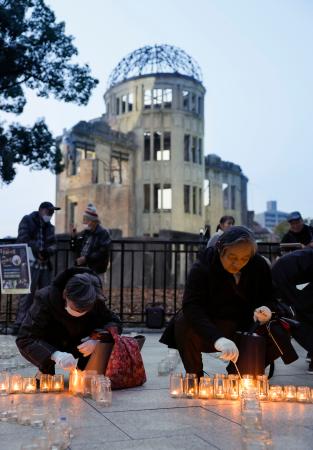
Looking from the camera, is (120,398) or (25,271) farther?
(25,271)

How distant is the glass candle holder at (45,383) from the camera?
418 cm

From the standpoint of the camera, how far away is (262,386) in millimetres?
3971

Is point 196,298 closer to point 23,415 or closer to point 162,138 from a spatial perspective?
point 23,415

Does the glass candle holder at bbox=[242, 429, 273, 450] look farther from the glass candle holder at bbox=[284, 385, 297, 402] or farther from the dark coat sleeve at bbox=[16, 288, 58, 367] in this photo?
the dark coat sleeve at bbox=[16, 288, 58, 367]

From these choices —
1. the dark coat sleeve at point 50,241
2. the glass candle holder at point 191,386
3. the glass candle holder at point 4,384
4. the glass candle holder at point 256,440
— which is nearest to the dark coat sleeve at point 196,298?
the glass candle holder at point 191,386

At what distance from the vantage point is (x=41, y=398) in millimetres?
3977

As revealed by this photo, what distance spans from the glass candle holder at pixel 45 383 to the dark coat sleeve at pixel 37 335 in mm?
129

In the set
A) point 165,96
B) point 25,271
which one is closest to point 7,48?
point 25,271

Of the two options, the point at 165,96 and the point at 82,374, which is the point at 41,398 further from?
the point at 165,96

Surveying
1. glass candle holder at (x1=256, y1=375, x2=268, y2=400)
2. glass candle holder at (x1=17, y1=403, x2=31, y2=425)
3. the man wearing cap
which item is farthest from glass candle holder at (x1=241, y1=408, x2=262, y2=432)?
the man wearing cap

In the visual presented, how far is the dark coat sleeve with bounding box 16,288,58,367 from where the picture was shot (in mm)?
4281

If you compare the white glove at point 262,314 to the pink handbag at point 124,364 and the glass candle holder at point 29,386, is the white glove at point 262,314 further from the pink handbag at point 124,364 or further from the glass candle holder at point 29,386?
the glass candle holder at point 29,386

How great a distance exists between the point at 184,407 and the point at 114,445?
39.3 inches

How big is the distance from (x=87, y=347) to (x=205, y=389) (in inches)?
39.6
